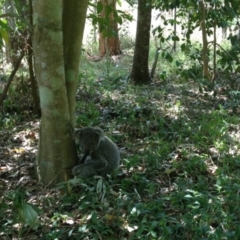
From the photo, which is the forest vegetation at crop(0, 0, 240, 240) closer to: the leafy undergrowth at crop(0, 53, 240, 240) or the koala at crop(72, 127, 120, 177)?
the leafy undergrowth at crop(0, 53, 240, 240)

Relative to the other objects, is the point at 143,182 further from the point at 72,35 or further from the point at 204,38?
the point at 204,38

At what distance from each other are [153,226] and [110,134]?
2.84 m

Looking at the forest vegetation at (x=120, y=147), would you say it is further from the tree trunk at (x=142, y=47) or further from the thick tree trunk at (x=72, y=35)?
the tree trunk at (x=142, y=47)

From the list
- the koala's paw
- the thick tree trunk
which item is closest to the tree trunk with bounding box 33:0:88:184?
the thick tree trunk

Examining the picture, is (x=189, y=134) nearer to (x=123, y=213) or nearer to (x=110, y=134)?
(x=110, y=134)

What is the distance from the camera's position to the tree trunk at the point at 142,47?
370 inches

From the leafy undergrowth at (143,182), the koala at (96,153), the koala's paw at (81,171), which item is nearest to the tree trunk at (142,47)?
the leafy undergrowth at (143,182)

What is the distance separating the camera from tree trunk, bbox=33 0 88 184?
165 inches

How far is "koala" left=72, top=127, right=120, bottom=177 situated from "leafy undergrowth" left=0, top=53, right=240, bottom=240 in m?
0.13

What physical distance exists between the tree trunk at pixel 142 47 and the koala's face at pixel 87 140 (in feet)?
16.6

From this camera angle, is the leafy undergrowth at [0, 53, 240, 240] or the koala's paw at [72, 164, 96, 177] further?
the koala's paw at [72, 164, 96, 177]

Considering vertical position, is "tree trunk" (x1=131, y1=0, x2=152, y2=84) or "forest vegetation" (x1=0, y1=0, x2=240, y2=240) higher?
"tree trunk" (x1=131, y1=0, x2=152, y2=84)

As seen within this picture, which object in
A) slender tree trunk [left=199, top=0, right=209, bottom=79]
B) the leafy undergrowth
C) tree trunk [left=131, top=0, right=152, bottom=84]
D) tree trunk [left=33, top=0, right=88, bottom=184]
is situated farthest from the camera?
tree trunk [left=131, top=0, right=152, bottom=84]

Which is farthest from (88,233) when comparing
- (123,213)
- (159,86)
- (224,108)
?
(159,86)
